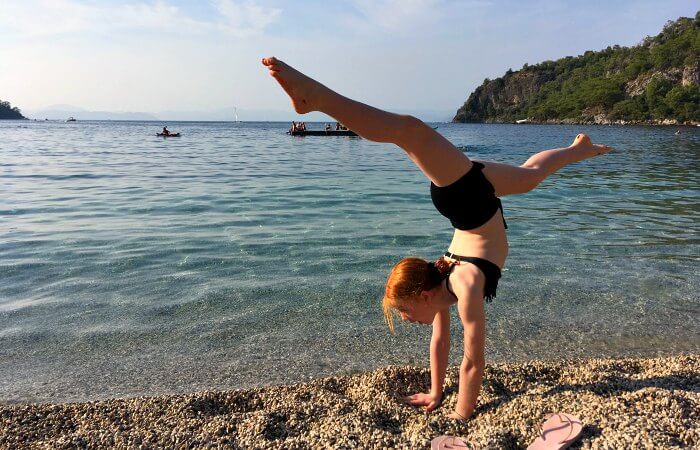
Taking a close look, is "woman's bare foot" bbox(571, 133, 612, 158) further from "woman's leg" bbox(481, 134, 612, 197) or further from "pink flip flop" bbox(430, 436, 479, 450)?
"pink flip flop" bbox(430, 436, 479, 450)

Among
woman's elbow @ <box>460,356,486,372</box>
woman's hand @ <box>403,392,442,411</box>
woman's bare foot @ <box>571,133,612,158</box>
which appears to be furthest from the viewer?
woman's bare foot @ <box>571,133,612,158</box>

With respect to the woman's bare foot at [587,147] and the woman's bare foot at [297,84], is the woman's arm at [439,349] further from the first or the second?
the woman's bare foot at [297,84]

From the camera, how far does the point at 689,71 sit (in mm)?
119438

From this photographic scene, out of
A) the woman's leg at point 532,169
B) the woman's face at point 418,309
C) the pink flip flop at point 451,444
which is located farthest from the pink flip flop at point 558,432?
the woman's leg at point 532,169

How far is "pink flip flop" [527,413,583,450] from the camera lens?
9.93 ft

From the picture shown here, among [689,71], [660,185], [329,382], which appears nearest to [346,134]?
[660,185]

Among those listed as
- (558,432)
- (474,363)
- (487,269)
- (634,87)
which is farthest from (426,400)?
(634,87)

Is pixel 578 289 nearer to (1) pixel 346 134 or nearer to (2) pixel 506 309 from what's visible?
(2) pixel 506 309

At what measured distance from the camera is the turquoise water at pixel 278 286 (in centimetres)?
491

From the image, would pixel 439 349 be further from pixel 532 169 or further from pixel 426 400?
pixel 532 169

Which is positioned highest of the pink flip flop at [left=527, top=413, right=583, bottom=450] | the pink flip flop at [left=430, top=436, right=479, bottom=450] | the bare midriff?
the bare midriff

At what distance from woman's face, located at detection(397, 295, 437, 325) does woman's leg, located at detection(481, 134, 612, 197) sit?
0.92 m

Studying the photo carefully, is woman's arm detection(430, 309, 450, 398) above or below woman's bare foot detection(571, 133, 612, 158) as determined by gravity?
below

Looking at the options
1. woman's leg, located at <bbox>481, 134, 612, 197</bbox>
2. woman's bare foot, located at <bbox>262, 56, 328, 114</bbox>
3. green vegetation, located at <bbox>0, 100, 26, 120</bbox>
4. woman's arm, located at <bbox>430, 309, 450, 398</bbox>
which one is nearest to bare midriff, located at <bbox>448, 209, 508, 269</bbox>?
woman's leg, located at <bbox>481, 134, 612, 197</bbox>
